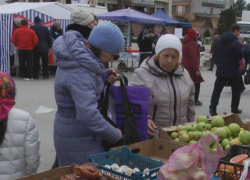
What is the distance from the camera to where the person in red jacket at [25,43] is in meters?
12.0

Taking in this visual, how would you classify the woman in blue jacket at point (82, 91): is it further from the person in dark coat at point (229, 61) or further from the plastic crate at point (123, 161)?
the person in dark coat at point (229, 61)

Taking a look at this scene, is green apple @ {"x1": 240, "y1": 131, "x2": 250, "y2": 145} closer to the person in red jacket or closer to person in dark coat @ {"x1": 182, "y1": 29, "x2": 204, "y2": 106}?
person in dark coat @ {"x1": 182, "y1": 29, "x2": 204, "y2": 106}

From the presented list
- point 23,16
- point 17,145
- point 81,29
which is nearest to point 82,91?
point 17,145

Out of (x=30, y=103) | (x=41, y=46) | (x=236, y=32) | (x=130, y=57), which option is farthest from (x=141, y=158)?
(x=130, y=57)

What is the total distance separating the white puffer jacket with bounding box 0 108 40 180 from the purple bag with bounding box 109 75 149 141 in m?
0.64

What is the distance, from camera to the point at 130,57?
15.1 m

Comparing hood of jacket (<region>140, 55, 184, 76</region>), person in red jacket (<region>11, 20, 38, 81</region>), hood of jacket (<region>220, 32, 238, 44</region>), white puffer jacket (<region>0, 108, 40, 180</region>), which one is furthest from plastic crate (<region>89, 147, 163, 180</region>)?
person in red jacket (<region>11, 20, 38, 81</region>)

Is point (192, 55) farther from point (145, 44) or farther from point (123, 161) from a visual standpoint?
point (145, 44)

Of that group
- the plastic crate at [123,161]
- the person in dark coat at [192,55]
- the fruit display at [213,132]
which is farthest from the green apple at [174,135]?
the person in dark coat at [192,55]

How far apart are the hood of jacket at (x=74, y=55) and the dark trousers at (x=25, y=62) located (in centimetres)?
988

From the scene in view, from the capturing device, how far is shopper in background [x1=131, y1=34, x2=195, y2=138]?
11.3ft

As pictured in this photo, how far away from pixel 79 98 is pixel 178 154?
0.93m

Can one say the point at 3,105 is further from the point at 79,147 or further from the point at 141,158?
the point at 141,158

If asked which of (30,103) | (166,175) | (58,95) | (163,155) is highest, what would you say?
(58,95)
